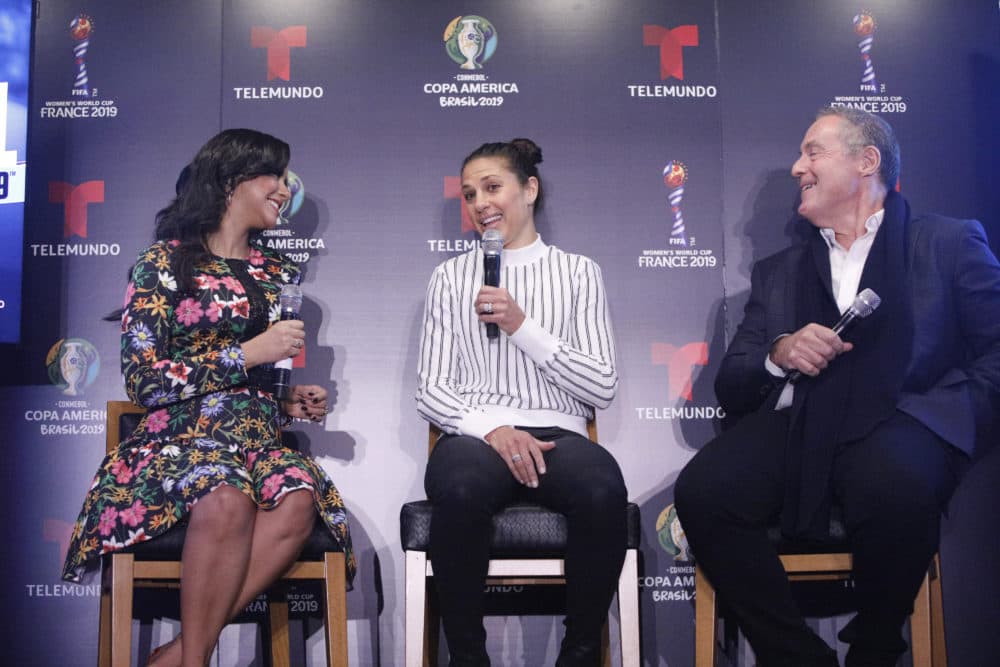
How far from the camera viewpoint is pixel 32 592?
10.8 ft

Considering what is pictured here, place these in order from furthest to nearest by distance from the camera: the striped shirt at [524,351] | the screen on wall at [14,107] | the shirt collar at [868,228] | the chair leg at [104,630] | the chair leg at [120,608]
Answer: the screen on wall at [14,107], the shirt collar at [868,228], the striped shirt at [524,351], the chair leg at [104,630], the chair leg at [120,608]

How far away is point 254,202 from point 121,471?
894mm

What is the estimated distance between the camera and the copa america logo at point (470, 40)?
353 cm

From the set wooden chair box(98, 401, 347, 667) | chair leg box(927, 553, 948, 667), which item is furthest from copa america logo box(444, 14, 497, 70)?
chair leg box(927, 553, 948, 667)

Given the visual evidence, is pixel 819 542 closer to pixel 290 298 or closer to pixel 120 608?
pixel 290 298

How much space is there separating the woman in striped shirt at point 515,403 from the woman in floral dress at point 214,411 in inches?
15.6

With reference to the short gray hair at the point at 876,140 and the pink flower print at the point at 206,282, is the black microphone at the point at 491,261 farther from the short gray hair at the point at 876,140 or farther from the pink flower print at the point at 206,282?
the short gray hair at the point at 876,140

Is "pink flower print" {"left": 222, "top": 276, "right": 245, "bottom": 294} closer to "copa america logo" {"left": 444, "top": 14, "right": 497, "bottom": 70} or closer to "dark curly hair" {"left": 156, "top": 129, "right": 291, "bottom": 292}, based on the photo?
"dark curly hair" {"left": 156, "top": 129, "right": 291, "bottom": 292}

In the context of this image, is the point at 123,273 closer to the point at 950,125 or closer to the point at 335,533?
the point at 335,533

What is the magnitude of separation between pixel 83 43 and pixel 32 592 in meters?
1.93

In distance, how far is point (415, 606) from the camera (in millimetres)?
2516

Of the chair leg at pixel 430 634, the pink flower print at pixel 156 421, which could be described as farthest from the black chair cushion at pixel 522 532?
the pink flower print at pixel 156 421

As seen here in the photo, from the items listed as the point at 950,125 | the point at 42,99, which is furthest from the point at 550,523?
the point at 42,99

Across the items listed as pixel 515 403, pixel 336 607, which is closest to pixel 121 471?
pixel 336 607
